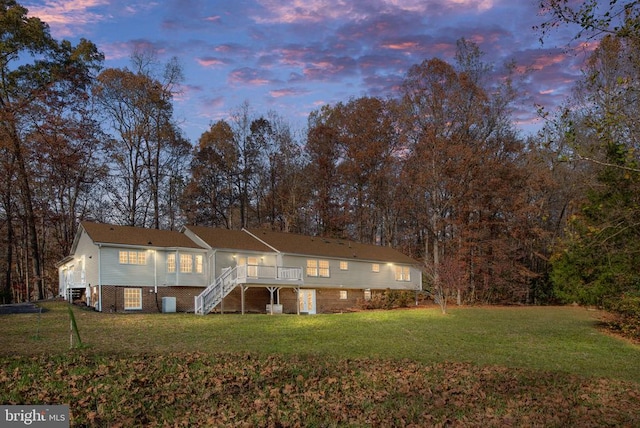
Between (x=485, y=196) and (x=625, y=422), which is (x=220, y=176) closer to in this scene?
(x=485, y=196)

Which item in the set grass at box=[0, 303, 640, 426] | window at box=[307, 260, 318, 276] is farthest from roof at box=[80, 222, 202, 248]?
grass at box=[0, 303, 640, 426]

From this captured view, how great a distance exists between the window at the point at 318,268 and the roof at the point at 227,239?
3.42m

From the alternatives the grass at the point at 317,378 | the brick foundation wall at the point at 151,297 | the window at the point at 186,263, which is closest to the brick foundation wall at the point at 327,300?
the brick foundation wall at the point at 151,297

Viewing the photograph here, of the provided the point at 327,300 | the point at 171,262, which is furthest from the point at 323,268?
the point at 171,262

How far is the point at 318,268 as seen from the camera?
35469 mm

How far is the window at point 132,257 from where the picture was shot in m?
27.4

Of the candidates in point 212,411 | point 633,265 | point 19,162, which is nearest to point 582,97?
point 633,265

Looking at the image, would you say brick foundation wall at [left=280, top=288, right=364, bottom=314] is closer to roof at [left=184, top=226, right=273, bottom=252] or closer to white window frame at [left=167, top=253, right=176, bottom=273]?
roof at [left=184, top=226, right=273, bottom=252]

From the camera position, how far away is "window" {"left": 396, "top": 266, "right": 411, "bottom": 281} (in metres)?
41.3

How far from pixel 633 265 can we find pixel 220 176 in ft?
118

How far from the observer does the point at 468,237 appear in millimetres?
39344

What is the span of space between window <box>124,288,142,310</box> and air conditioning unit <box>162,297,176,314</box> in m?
1.28

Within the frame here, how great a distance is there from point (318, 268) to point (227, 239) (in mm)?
6991

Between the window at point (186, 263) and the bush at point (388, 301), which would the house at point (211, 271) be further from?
the bush at point (388, 301)
